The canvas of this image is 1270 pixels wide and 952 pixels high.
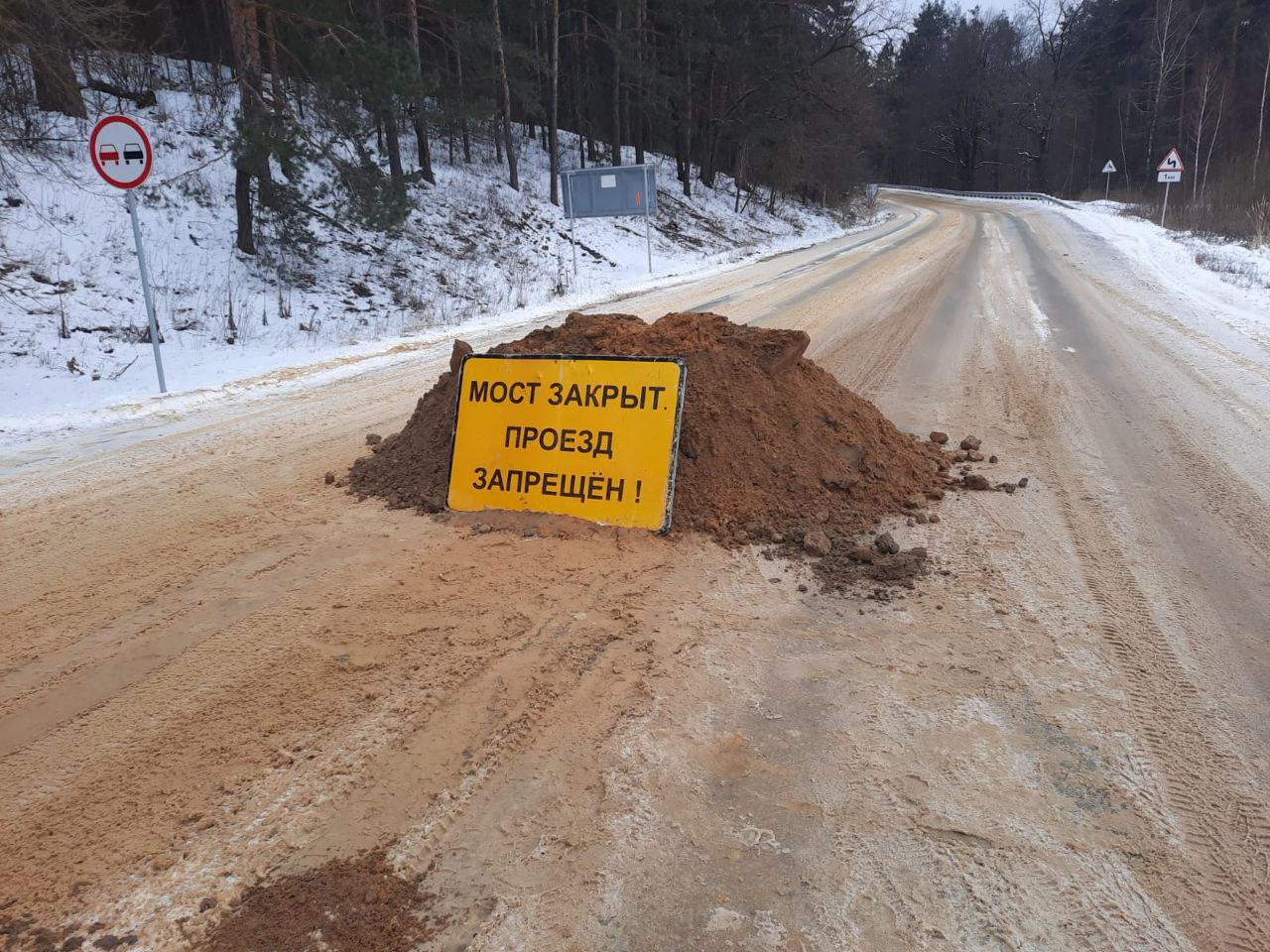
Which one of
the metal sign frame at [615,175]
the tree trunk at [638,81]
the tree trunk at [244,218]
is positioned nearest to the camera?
the tree trunk at [244,218]

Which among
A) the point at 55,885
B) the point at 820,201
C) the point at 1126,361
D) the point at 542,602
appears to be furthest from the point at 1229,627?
the point at 820,201

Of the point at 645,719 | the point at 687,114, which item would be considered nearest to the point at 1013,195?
the point at 687,114

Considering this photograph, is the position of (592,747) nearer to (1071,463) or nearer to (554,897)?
(554,897)

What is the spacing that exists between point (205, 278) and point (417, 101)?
7.44 meters

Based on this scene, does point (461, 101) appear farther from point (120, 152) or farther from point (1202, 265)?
point (1202, 265)

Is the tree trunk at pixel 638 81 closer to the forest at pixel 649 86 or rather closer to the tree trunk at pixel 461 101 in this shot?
the forest at pixel 649 86

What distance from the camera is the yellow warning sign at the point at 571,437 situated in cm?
480

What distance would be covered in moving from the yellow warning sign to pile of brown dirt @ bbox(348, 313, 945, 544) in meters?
0.30

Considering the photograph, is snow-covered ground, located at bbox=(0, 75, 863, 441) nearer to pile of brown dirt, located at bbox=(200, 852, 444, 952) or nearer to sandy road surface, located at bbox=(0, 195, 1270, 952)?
sandy road surface, located at bbox=(0, 195, 1270, 952)

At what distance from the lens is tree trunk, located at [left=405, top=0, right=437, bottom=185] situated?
15.9 m

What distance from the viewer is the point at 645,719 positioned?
3.08m

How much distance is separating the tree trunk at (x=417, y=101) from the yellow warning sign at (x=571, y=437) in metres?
11.2

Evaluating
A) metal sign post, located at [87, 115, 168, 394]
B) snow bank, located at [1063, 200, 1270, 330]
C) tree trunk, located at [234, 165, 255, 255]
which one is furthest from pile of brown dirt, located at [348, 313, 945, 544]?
tree trunk, located at [234, 165, 255, 255]

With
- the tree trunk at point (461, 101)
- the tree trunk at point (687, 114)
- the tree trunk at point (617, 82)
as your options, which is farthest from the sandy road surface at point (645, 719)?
the tree trunk at point (687, 114)
